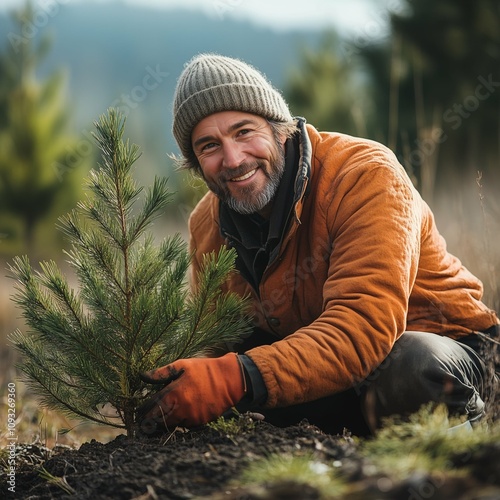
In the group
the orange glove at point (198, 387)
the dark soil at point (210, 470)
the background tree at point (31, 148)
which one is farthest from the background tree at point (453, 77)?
the dark soil at point (210, 470)

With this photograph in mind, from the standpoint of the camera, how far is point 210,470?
210cm

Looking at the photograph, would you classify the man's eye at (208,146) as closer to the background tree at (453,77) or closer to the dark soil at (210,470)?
the dark soil at (210,470)

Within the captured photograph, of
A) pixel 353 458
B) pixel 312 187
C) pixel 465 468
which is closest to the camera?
pixel 465 468

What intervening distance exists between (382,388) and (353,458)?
95 cm

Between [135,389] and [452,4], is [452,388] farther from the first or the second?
[452,4]

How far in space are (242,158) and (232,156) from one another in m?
0.05

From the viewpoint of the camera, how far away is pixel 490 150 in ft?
40.4

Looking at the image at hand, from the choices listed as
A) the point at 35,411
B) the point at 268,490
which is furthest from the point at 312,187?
the point at 35,411

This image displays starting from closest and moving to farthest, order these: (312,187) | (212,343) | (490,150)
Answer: (212,343), (312,187), (490,150)

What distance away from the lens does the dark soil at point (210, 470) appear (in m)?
1.70

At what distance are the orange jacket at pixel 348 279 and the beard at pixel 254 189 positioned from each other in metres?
0.13

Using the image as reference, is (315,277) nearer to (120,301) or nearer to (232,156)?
(232,156)

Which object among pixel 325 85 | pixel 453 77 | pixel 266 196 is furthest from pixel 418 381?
pixel 325 85

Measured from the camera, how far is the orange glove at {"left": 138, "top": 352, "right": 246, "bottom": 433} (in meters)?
2.55
